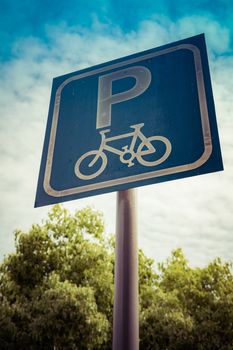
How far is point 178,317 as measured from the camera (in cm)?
1070

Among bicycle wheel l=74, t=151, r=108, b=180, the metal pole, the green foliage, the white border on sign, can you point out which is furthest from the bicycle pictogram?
the green foliage

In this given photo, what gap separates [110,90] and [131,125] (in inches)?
25.5

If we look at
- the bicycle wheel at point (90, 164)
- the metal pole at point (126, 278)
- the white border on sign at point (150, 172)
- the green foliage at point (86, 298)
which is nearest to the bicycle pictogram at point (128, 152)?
the bicycle wheel at point (90, 164)

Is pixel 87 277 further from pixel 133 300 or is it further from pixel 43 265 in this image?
pixel 133 300

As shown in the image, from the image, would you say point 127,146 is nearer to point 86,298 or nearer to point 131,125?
point 131,125

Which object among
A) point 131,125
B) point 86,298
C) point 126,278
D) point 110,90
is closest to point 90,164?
point 131,125

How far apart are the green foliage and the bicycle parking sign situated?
7.47 metres

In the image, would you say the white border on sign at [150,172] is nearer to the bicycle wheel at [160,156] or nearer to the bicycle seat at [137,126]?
the bicycle wheel at [160,156]

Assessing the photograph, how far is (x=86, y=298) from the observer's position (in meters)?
9.83

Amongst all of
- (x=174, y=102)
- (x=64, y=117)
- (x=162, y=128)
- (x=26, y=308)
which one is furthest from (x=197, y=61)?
(x=26, y=308)

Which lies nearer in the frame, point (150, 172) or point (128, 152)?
point (150, 172)

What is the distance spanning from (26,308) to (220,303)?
21.9 ft

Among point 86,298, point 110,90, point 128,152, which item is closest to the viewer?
point 128,152

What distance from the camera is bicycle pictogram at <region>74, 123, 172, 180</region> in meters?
2.74
